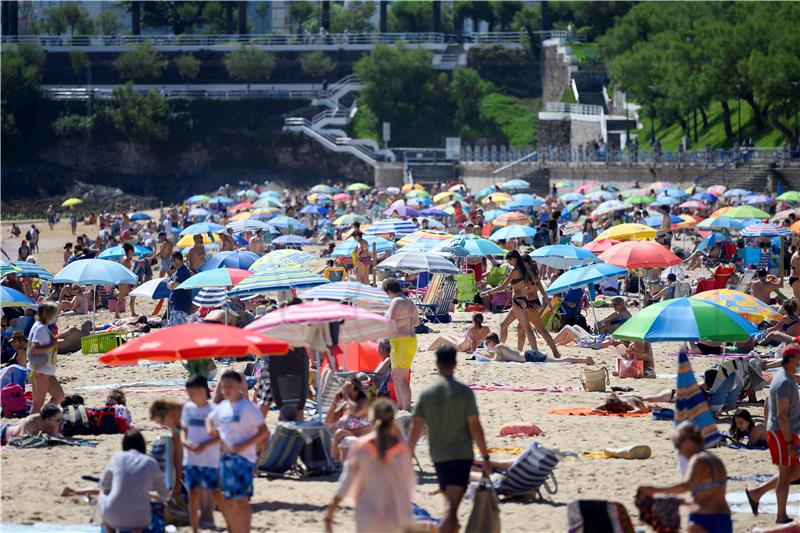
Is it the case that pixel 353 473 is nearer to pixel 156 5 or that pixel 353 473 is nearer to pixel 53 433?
pixel 53 433

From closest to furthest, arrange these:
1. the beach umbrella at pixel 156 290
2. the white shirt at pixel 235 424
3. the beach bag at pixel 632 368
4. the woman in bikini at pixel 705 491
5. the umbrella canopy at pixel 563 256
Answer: the woman in bikini at pixel 705 491, the white shirt at pixel 235 424, the beach bag at pixel 632 368, the beach umbrella at pixel 156 290, the umbrella canopy at pixel 563 256

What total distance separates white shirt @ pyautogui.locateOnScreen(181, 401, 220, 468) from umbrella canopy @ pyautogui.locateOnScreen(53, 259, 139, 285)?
31.8 feet

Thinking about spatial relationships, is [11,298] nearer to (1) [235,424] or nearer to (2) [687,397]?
(1) [235,424]

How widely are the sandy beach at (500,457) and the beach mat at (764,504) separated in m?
0.07

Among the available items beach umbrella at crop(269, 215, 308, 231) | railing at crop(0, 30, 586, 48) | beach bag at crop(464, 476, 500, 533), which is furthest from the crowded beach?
railing at crop(0, 30, 586, 48)

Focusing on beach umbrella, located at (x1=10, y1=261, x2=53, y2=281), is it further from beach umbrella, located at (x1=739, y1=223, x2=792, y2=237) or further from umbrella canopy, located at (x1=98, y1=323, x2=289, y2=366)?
beach umbrella, located at (x1=739, y1=223, x2=792, y2=237)

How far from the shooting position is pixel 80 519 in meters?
7.75

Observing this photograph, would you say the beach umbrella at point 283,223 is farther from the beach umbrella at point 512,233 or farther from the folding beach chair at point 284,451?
the folding beach chair at point 284,451

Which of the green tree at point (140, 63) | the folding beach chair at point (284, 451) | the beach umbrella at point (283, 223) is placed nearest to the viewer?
the folding beach chair at point (284, 451)

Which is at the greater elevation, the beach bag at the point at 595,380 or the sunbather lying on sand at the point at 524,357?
the beach bag at the point at 595,380

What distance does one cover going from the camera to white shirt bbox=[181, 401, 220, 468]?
23.4ft

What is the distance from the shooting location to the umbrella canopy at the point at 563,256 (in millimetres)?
16750

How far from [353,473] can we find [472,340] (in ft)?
27.6

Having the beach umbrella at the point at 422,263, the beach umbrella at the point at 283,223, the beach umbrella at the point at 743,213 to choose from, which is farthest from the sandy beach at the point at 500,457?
the beach umbrella at the point at 283,223
